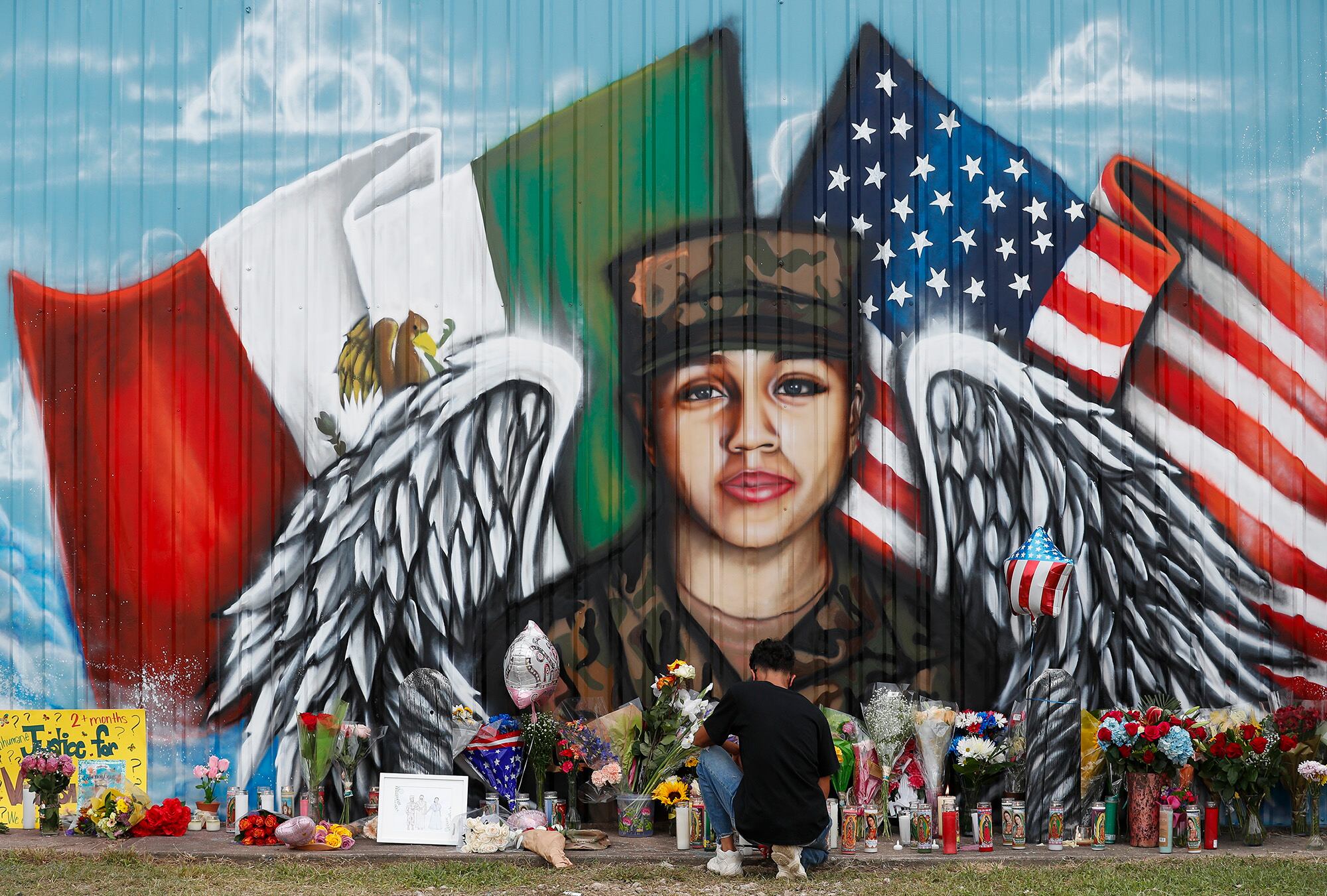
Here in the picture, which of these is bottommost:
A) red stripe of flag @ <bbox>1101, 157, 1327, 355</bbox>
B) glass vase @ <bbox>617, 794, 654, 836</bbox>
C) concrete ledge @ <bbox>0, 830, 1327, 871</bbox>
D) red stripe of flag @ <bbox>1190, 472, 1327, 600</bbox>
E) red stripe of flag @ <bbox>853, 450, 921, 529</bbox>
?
concrete ledge @ <bbox>0, 830, 1327, 871</bbox>

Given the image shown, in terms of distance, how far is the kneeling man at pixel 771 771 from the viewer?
20.5 feet

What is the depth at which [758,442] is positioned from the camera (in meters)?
7.84

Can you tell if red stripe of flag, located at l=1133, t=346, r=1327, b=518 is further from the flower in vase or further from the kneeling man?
the flower in vase

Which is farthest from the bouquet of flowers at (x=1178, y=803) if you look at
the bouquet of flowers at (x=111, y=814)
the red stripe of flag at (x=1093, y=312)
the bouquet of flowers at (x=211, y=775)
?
the bouquet of flowers at (x=111, y=814)

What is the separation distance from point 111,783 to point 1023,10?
7148 mm

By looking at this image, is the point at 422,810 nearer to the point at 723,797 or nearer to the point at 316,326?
the point at 723,797

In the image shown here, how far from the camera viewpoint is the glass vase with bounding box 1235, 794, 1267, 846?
716 centimetres

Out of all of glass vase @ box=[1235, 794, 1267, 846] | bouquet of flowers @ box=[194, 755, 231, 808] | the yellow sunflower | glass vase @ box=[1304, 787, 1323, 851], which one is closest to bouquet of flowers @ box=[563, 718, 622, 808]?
the yellow sunflower

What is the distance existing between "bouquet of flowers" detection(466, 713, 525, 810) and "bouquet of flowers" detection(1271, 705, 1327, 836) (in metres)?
4.21

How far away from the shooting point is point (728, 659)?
25.5 feet

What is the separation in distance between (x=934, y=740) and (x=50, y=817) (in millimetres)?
4972

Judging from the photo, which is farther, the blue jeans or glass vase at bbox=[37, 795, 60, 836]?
glass vase at bbox=[37, 795, 60, 836]

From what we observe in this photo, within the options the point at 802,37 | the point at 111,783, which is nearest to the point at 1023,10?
the point at 802,37

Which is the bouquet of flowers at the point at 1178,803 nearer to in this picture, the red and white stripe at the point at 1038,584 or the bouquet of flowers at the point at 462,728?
the red and white stripe at the point at 1038,584
